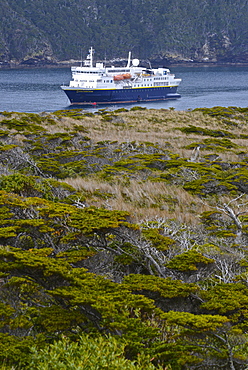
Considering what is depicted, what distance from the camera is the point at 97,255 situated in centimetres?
493

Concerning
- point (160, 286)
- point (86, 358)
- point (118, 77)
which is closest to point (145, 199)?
point (160, 286)

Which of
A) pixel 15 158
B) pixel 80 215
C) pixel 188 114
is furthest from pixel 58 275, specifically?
pixel 188 114

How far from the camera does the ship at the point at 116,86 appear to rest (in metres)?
60.6

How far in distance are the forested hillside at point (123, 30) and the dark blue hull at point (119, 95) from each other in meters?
91.6

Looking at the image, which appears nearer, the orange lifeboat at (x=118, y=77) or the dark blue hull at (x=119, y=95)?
the dark blue hull at (x=119, y=95)

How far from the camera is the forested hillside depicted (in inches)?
6378

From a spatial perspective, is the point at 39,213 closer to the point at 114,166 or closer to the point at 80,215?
the point at 80,215

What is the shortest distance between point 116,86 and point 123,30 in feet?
448

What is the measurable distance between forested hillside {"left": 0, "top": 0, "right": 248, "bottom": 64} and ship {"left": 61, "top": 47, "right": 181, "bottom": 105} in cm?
8986

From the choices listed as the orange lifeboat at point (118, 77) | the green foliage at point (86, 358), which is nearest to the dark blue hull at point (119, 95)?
the orange lifeboat at point (118, 77)

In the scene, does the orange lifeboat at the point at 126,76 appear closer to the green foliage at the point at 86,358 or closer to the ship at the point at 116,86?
the ship at the point at 116,86

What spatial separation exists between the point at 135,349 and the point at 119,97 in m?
62.2

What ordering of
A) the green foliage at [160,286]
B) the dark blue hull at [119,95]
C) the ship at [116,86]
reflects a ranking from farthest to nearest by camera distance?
the ship at [116,86] < the dark blue hull at [119,95] < the green foliage at [160,286]

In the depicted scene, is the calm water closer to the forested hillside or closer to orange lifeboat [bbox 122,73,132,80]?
orange lifeboat [bbox 122,73,132,80]
